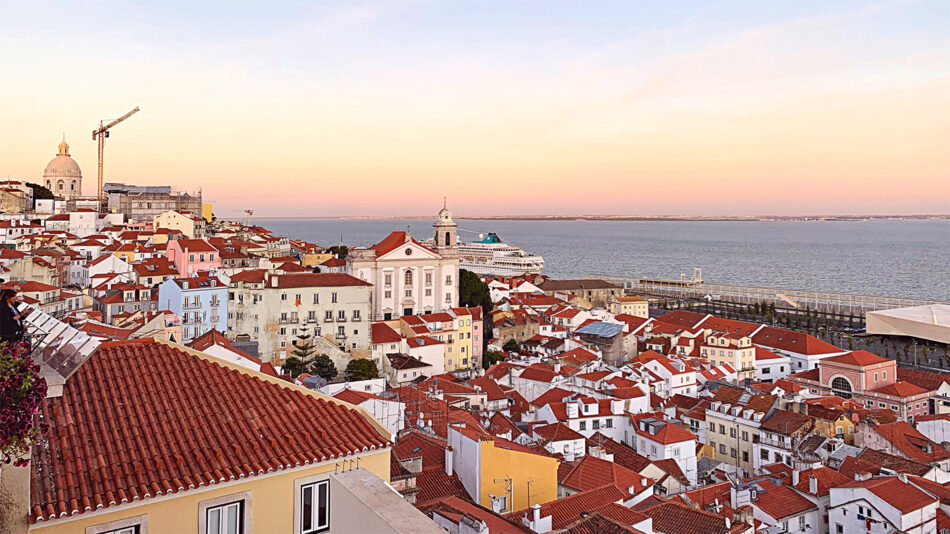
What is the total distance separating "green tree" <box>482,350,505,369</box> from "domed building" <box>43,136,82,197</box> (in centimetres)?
6250

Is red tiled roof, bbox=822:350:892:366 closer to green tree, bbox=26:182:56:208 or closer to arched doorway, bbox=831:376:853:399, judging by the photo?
arched doorway, bbox=831:376:853:399

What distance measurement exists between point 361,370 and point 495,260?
68.6m

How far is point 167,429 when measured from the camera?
182 inches

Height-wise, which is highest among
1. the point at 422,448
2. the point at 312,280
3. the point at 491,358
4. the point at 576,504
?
the point at 312,280

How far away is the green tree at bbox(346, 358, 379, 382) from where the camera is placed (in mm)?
28980

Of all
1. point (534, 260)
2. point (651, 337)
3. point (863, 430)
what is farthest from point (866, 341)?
point (534, 260)

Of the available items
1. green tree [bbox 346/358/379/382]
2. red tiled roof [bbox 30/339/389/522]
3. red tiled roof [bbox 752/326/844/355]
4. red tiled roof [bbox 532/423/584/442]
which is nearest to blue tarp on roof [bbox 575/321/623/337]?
red tiled roof [bbox 752/326/844/355]

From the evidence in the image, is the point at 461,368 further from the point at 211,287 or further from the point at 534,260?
the point at 534,260

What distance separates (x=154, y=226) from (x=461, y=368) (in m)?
38.2

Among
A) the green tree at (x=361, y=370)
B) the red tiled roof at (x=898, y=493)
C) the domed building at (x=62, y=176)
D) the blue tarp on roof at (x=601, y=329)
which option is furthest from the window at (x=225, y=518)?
the domed building at (x=62, y=176)

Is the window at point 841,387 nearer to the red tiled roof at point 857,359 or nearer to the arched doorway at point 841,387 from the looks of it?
the arched doorway at point 841,387

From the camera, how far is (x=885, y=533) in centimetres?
1364

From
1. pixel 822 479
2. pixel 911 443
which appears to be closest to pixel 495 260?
pixel 911 443

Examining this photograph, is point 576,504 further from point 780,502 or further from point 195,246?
point 195,246
